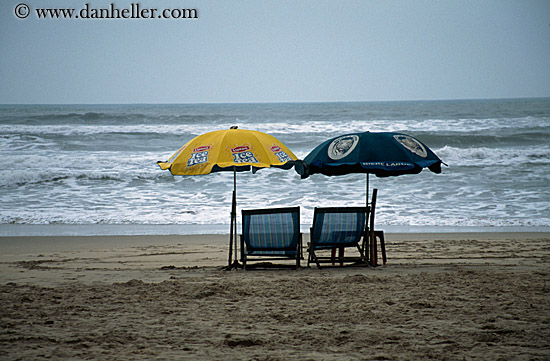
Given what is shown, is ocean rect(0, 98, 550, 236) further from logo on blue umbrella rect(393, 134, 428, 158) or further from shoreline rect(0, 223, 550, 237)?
logo on blue umbrella rect(393, 134, 428, 158)

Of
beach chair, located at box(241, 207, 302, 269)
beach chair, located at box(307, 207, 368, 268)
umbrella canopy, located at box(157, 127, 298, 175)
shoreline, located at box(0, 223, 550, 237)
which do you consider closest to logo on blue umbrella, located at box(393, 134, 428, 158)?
beach chair, located at box(307, 207, 368, 268)

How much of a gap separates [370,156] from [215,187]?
8.89m

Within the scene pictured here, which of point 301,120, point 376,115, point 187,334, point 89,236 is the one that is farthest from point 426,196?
→ point 376,115

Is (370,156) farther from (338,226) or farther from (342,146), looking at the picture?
(338,226)

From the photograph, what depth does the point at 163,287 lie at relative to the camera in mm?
5441

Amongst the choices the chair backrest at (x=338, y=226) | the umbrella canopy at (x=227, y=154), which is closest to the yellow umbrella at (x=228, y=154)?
the umbrella canopy at (x=227, y=154)

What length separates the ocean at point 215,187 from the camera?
10.9 metres

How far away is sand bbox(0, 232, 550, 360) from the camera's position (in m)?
3.55

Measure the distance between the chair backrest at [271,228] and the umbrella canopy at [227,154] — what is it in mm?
591

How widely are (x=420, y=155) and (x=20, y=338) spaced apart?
4.61m

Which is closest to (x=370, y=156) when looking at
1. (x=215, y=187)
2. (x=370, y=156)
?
(x=370, y=156)

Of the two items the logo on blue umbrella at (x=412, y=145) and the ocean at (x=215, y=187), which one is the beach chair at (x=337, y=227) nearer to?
the logo on blue umbrella at (x=412, y=145)

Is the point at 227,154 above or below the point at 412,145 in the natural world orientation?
below

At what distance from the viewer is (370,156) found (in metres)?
6.24
